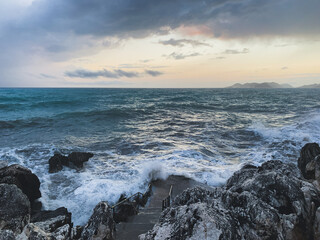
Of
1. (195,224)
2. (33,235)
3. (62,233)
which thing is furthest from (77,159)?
(195,224)

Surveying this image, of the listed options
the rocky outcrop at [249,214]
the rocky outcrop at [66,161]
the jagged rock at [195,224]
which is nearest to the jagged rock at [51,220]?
the rocky outcrop at [249,214]

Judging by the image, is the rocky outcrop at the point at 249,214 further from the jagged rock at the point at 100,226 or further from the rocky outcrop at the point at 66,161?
the rocky outcrop at the point at 66,161

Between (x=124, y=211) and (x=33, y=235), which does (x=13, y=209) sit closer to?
(x=33, y=235)

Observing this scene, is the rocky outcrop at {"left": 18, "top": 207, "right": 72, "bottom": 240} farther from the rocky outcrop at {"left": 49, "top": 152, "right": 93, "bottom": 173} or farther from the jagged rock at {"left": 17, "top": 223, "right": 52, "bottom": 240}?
the rocky outcrop at {"left": 49, "top": 152, "right": 93, "bottom": 173}

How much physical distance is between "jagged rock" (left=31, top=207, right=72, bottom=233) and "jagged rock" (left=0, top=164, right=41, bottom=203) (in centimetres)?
180

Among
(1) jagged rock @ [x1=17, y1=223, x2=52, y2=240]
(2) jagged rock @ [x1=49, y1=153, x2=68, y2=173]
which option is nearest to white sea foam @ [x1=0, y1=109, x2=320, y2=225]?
(2) jagged rock @ [x1=49, y1=153, x2=68, y2=173]

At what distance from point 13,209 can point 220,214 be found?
6.64 m

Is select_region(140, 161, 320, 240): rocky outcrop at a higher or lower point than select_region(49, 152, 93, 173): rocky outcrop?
higher

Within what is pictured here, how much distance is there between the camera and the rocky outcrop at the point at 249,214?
3.04 metres

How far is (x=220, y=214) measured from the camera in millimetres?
3316

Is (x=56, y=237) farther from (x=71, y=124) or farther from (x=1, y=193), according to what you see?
(x=71, y=124)

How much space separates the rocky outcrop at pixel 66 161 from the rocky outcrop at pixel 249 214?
10.1 metres

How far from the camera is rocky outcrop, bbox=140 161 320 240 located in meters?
3.04

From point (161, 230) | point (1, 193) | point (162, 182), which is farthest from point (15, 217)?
point (162, 182)
